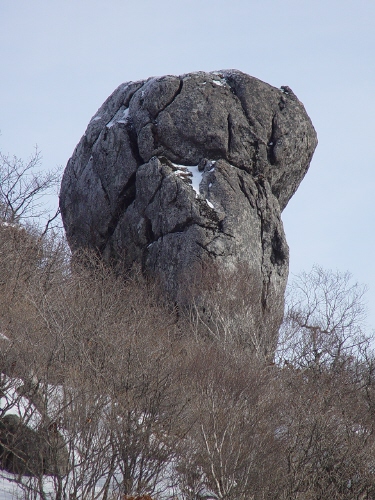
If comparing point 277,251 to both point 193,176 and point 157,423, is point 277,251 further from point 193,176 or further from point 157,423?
point 157,423

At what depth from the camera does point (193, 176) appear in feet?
72.1

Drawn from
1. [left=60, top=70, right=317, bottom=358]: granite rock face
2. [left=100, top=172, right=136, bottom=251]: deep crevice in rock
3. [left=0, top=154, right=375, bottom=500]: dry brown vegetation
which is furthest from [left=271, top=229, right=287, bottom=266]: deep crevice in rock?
[left=0, top=154, right=375, bottom=500]: dry brown vegetation

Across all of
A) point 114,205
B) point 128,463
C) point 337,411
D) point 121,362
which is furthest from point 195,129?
point 128,463

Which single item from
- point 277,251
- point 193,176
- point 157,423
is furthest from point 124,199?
point 157,423

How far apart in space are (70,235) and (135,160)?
429 centimetres

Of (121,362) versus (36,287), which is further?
(36,287)

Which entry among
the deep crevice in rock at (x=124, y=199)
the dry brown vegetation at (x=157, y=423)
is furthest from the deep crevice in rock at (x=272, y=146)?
the dry brown vegetation at (x=157, y=423)

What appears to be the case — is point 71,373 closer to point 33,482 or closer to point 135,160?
point 33,482

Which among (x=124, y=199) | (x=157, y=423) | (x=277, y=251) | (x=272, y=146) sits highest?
(x=272, y=146)

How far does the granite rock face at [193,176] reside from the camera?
2136 cm

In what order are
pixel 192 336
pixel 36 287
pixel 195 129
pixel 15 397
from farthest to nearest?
pixel 195 129 < pixel 192 336 < pixel 36 287 < pixel 15 397

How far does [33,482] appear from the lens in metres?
8.41

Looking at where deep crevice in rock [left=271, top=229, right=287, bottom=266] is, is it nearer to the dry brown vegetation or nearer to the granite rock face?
the granite rock face

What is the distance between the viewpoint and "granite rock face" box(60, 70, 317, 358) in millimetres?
21359
